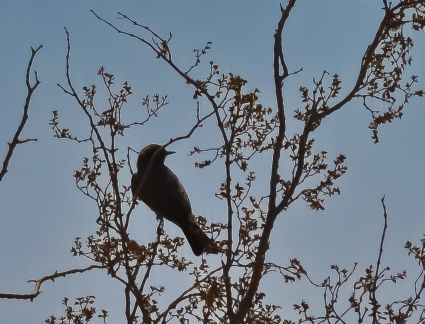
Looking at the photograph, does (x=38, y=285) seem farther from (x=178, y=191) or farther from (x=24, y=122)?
(x=178, y=191)

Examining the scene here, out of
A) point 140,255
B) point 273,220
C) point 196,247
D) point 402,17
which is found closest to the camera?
point 140,255

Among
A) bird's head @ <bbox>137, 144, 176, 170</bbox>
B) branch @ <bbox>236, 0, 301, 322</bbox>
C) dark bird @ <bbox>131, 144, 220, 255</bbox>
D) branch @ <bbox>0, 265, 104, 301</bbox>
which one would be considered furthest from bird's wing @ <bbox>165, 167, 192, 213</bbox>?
branch @ <bbox>0, 265, 104, 301</bbox>

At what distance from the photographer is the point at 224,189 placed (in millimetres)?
4895

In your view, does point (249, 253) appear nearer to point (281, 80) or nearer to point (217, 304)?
point (217, 304)

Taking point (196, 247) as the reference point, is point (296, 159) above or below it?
below

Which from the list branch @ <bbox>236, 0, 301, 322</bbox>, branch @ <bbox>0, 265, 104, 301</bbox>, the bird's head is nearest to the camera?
branch @ <bbox>0, 265, 104, 301</bbox>

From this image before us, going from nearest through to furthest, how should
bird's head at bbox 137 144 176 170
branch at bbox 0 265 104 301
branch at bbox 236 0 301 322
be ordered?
branch at bbox 0 265 104 301
branch at bbox 236 0 301 322
bird's head at bbox 137 144 176 170

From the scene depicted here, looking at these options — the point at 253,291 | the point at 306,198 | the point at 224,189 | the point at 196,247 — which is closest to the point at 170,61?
the point at 224,189

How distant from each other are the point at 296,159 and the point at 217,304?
3.92 feet

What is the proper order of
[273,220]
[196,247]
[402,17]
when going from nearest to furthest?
[273,220] → [402,17] → [196,247]

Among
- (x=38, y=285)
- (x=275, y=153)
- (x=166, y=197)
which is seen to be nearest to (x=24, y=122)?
(x=38, y=285)

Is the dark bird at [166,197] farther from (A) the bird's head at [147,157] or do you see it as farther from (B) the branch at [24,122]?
(B) the branch at [24,122]

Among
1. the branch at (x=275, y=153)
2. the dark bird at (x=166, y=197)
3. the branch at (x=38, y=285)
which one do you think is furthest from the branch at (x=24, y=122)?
the dark bird at (x=166, y=197)

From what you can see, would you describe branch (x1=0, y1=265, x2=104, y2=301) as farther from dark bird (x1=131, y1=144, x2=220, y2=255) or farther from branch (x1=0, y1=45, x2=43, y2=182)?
dark bird (x1=131, y1=144, x2=220, y2=255)
